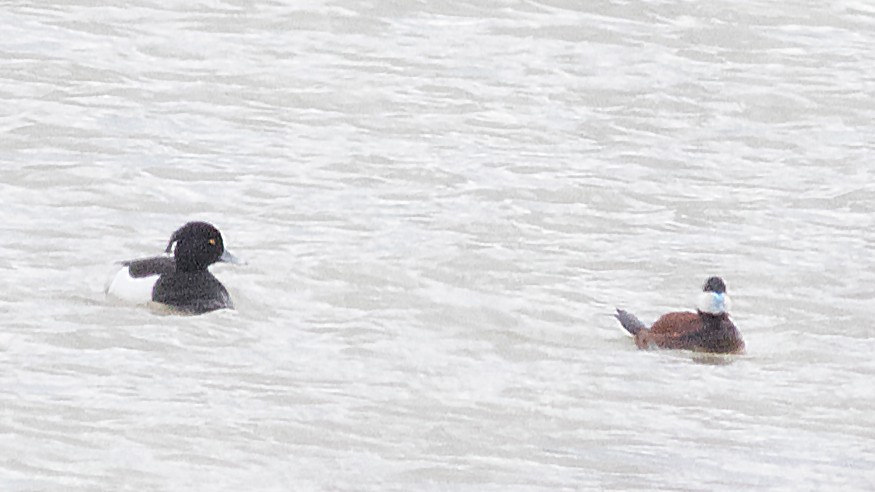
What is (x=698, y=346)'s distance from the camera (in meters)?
10.5

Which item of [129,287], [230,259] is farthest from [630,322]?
[129,287]

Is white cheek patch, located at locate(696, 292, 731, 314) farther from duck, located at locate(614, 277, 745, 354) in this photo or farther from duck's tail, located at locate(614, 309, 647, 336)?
duck's tail, located at locate(614, 309, 647, 336)

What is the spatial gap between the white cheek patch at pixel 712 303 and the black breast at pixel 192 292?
7.44 ft

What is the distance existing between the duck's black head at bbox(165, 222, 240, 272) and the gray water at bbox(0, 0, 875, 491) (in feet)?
0.83

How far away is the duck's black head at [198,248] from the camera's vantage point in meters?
11.5

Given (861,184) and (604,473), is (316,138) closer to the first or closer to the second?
(861,184)

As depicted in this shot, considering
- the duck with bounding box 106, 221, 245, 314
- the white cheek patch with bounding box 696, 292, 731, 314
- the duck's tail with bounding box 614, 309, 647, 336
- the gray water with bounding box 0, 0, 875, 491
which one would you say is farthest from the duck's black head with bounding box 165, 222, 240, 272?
the white cheek patch with bounding box 696, 292, 731, 314

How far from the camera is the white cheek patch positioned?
10.7 m

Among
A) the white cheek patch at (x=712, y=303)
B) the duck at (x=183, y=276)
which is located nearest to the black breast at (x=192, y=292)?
the duck at (x=183, y=276)

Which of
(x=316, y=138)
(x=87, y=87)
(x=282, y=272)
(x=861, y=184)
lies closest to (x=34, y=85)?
(x=87, y=87)

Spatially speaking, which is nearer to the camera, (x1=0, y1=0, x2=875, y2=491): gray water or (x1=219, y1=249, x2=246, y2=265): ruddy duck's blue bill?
(x1=0, y1=0, x2=875, y2=491): gray water

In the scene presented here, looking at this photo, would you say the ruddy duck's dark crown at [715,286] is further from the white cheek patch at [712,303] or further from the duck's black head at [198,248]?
the duck's black head at [198,248]

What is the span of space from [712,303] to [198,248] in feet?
8.68

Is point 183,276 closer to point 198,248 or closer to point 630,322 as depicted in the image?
point 198,248
